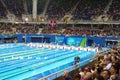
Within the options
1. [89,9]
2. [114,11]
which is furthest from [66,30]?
[114,11]

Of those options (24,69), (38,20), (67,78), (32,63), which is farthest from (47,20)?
(67,78)

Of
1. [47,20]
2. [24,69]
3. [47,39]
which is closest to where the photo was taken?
[24,69]

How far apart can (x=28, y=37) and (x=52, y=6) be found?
10239 mm

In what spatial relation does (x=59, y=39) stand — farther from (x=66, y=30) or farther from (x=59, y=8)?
(x=59, y=8)

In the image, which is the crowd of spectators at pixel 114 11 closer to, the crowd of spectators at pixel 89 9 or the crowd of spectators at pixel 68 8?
the crowd of spectators at pixel 68 8

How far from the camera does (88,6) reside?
Answer: 44.4m

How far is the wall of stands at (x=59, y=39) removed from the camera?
35.4 meters

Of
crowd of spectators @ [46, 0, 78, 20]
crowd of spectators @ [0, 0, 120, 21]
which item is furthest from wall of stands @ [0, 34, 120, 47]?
crowd of spectators @ [46, 0, 78, 20]

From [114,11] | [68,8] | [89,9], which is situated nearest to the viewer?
[114,11]

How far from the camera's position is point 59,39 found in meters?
37.5

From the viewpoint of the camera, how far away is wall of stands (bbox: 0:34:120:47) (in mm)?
35375

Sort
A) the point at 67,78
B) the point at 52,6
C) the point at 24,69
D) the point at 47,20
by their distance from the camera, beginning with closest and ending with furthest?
the point at 67,78 → the point at 24,69 → the point at 47,20 → the point at 52,6

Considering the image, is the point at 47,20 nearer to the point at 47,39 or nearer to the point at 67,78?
the point at 47,39

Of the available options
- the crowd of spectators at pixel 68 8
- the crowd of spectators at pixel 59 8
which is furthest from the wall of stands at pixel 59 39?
the crowd of spectators at pixel 59 8
